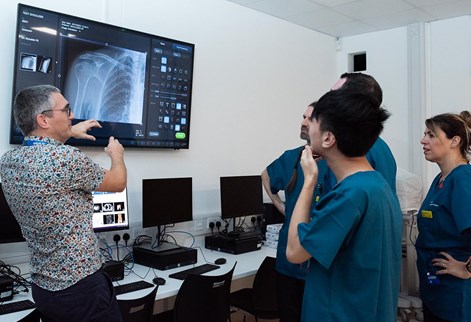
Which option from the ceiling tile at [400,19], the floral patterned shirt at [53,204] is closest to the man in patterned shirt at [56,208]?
the floral patterned shirt at [53,204]

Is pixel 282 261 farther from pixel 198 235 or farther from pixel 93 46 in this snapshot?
pixel 93 46

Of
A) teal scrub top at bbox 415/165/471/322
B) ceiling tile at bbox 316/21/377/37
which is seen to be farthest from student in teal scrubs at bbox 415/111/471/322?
ceiling tile at bbox 316/21/377/37

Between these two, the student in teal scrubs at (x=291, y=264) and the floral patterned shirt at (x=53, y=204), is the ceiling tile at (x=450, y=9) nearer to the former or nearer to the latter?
the student in teal scrubs at (x=291, y=264)

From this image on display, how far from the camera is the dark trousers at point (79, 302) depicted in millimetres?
1713

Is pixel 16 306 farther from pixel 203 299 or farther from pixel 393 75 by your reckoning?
pixel 393 75

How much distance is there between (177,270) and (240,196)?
3.15 ft

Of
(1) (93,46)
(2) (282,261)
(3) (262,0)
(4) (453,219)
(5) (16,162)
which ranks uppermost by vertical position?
(3) (262,0)

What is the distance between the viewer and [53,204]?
1.65 m

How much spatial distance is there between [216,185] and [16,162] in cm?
220

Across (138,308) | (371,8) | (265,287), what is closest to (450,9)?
(371,8)

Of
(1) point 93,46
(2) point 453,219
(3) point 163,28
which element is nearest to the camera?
(2) point 453,219

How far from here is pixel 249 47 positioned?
13.3 ft

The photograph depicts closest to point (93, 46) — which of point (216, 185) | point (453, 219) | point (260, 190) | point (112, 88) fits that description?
point (112, 88)

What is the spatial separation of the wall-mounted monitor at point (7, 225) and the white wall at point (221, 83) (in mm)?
259
